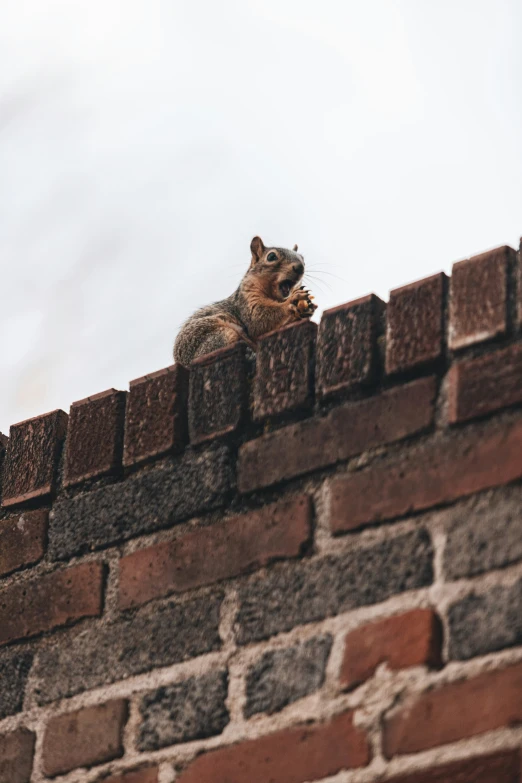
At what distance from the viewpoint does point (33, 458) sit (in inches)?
148

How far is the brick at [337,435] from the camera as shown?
3018 millimetres

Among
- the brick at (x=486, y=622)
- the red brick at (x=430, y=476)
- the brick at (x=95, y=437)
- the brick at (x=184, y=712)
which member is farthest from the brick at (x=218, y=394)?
the brick at (x=486, y=622)

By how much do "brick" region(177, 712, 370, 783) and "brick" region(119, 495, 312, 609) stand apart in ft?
1.28

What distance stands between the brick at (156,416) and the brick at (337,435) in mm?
225

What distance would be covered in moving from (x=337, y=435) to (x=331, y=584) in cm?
35

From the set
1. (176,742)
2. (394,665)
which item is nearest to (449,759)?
(394,665)

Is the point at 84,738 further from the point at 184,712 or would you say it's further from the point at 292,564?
the point at 292,564

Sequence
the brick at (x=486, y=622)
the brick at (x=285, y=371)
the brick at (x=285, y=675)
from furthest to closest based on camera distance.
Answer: the brick at (x=285, y=371) → the brick at (x=285, y=675) → the brick at (x=486, y=622)

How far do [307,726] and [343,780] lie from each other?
0.15 metres

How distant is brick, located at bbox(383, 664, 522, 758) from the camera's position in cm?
258

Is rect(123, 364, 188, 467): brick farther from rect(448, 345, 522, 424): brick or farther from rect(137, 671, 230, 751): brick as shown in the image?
rect(448, 345, 522, 424): brick

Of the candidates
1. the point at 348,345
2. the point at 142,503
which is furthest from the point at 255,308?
the point at 348,345

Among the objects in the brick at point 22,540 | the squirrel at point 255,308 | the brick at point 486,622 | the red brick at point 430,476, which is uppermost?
the squirrel at point 255,308

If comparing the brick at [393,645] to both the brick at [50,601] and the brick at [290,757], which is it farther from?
the brick at [50,601]
